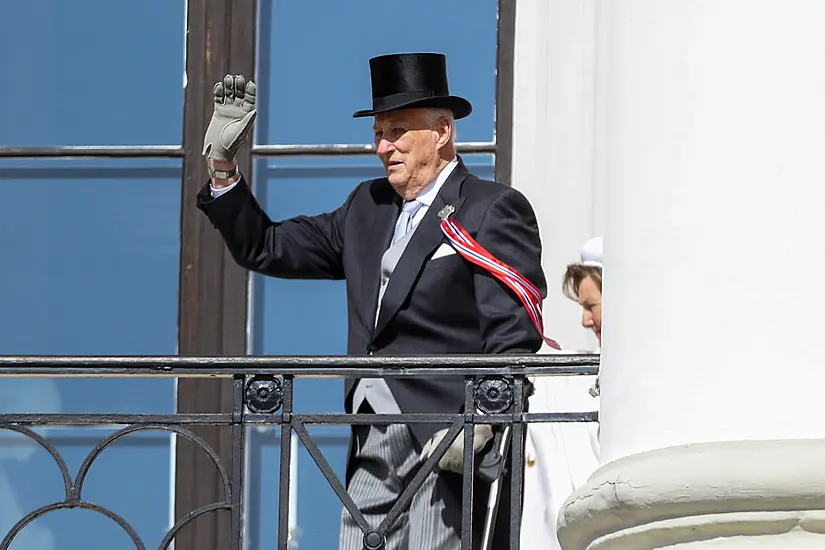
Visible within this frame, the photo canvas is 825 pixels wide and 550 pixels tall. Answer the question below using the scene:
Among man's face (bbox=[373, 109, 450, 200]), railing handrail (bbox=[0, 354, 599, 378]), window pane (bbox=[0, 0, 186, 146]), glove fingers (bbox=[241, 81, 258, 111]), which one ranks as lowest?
railing handrail (bbox=[0, 354, 599, 378])

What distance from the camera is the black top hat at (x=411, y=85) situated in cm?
610

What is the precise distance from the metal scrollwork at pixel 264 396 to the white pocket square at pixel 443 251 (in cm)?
71

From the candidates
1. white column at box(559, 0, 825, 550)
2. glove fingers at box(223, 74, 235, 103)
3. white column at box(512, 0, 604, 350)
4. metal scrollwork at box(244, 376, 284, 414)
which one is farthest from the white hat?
white column at box(559, 0, 825, 550)

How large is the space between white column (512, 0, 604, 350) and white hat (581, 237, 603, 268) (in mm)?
293

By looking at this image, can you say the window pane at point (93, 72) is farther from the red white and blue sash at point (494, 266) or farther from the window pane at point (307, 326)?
the red white and blue sash at point (494, 266)

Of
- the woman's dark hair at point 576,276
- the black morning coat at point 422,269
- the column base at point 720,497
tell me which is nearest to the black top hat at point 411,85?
the black morning coat at point 422,269

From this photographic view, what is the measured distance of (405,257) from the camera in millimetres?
5938

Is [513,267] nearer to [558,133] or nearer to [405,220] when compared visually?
[405,220]

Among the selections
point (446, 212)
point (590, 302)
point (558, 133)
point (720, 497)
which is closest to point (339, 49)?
point (558, 133)

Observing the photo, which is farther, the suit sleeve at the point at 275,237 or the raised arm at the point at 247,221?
the suit sleeve at the point at 275,237

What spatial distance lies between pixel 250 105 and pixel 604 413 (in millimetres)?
1741

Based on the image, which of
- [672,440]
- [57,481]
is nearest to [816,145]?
[672,440]

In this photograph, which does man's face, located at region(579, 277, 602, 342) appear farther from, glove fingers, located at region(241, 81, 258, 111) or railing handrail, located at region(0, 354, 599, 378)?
railing handrail, located at region(0, 354, 599, 378)

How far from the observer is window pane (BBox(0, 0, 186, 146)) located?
7469mm
